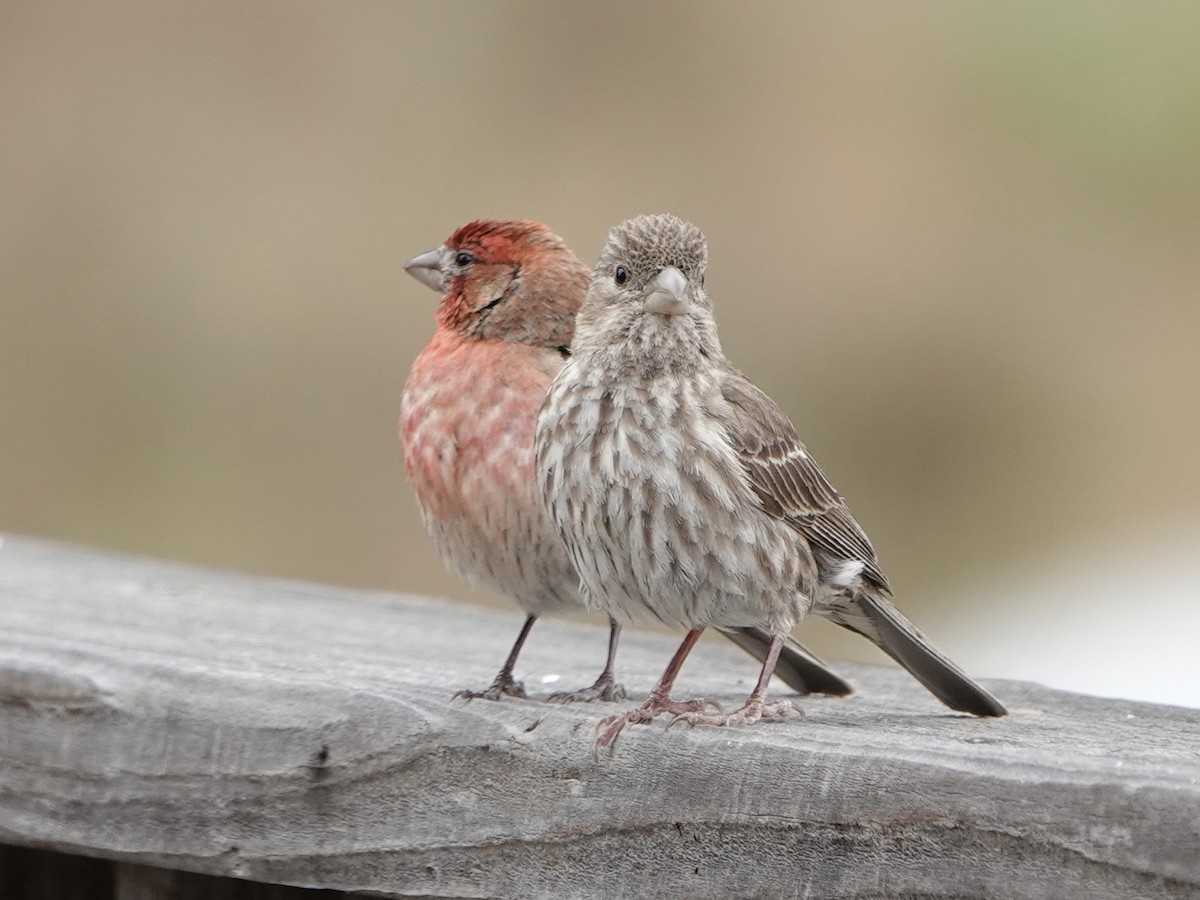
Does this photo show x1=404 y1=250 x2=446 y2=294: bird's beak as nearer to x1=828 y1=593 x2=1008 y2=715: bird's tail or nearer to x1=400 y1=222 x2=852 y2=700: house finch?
x1=400 y1=222 x2=852 y2=700: house finch

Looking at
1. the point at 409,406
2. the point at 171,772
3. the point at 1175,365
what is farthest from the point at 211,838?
the point at 1175,365

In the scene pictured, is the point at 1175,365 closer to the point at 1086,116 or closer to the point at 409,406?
the point at 1086,116

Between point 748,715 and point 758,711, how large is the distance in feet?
0.17

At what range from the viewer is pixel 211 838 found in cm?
275

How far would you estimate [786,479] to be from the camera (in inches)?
133

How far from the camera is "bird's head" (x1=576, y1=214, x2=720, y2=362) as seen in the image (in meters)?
Answer: 3.20

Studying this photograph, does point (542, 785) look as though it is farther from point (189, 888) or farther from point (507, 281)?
point (507, 281)

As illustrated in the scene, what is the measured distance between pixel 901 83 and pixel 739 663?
3777 mm

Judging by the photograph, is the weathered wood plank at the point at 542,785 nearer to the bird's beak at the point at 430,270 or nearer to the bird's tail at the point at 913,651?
the bird's tail at the point at 913,651

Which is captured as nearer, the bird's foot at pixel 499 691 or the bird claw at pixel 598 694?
the bird's foot at pixel 499 691

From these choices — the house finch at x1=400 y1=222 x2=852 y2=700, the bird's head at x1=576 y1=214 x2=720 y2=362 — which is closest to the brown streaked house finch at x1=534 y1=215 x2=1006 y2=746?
the bird's head at x1=576 y1=214 x2=720 y2=362

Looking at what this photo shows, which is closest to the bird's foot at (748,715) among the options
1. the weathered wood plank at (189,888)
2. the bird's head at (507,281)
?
the weathered wood plank at (189,888)

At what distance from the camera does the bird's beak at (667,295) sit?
10.4ft

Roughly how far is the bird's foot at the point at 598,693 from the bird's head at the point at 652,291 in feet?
1.85
